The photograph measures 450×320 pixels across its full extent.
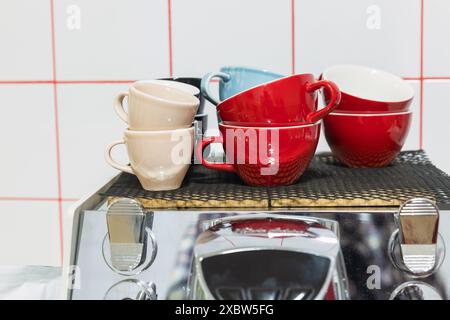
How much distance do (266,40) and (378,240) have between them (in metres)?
0.52

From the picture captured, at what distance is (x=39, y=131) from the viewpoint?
45.8 inches

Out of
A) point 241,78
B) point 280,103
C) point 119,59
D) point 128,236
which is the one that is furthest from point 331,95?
point 119,59

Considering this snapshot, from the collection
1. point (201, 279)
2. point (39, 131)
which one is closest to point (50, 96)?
point (39, 131)

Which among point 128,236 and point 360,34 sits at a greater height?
point 360,34

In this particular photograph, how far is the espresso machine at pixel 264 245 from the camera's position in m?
0.61

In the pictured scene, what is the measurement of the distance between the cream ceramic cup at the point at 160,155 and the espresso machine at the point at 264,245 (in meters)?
0.03

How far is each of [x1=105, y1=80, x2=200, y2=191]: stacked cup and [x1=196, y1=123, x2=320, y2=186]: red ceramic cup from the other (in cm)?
4

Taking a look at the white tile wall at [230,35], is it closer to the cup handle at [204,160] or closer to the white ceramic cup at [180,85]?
the white ceramic cup at [180,85]

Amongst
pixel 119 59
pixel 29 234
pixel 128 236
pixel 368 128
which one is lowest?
pixel 29 234

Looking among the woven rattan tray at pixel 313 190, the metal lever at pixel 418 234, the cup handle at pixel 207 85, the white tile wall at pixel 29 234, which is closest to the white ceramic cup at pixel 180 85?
the cup handle at pixel 207 85

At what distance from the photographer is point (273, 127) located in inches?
29.4

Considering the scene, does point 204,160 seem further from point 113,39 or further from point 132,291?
point 113,39

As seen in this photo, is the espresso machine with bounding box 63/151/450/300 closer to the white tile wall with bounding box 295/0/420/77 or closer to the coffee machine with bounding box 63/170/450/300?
the coffee machine with bounding box 63/170/450/300

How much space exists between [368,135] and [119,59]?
496mm
